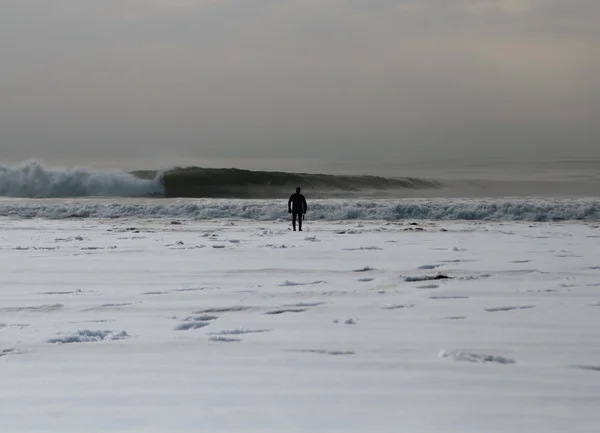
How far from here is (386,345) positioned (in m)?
3.89

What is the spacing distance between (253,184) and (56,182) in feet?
39.1

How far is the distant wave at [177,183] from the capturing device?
3941cm

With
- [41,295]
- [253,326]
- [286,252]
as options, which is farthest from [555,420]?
[286,252]

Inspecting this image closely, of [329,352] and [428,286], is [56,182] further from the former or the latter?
[329,352]

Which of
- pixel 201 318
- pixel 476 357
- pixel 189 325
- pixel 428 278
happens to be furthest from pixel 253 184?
pixel 476 357

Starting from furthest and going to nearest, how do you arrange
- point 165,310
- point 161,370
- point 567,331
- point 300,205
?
point 300,205, point 165,310, point 567,331, point 161,370

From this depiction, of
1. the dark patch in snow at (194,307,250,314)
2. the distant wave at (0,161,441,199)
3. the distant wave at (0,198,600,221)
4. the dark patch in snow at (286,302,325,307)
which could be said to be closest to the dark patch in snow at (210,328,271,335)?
the dark patch in snow at (194,307,250,314)

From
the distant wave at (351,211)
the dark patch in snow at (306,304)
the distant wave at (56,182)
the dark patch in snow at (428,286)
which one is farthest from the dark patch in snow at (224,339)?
the distant wave at (56,182)

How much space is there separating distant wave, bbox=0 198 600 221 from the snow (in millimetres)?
15287

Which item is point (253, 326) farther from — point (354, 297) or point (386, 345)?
point (354, 297)

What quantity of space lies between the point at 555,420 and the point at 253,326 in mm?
2247

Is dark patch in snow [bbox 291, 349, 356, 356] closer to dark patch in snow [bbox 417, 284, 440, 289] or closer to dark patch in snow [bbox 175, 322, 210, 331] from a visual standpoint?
dark patch in snow [bbox 175, 322, 210, 331]

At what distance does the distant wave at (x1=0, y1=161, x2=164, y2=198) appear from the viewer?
129ft

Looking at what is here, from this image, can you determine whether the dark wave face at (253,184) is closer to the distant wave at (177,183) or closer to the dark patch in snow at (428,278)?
the distant wave at (177,183)
